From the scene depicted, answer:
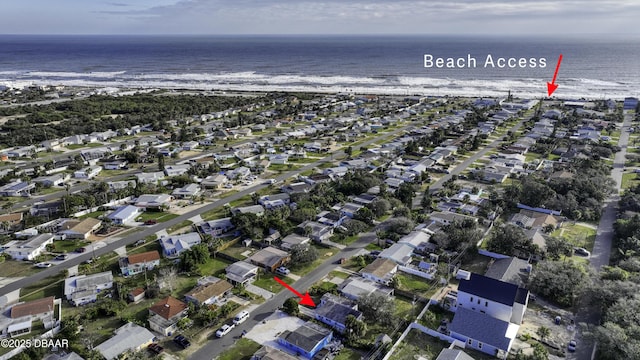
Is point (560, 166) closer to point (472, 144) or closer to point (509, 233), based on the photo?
point (472, 144)

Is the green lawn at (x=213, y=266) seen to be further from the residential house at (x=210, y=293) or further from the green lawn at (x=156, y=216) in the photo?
the green lawn at (x=156, y=216)

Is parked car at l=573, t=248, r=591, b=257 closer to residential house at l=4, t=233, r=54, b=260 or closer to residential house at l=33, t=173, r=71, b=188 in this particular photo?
residential house at l=4, t=233, r=54, b=260

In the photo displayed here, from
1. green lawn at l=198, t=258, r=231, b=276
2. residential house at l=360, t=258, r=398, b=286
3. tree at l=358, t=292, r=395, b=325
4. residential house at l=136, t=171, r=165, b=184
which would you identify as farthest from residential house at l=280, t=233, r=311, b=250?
residential house at l=136, t=171, r=165, b=184

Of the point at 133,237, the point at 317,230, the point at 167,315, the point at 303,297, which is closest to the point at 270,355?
the point at 303,297

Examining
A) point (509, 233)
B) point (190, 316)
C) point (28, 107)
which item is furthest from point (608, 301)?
point (28, 107)

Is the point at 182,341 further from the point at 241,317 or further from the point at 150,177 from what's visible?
the point at 150,177

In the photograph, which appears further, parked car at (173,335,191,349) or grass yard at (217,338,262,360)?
parked car at (173,335,191,349)

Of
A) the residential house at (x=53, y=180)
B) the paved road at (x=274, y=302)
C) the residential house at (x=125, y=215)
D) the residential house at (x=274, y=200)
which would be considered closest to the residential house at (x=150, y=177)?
the residential house at (x=125, y=215)
